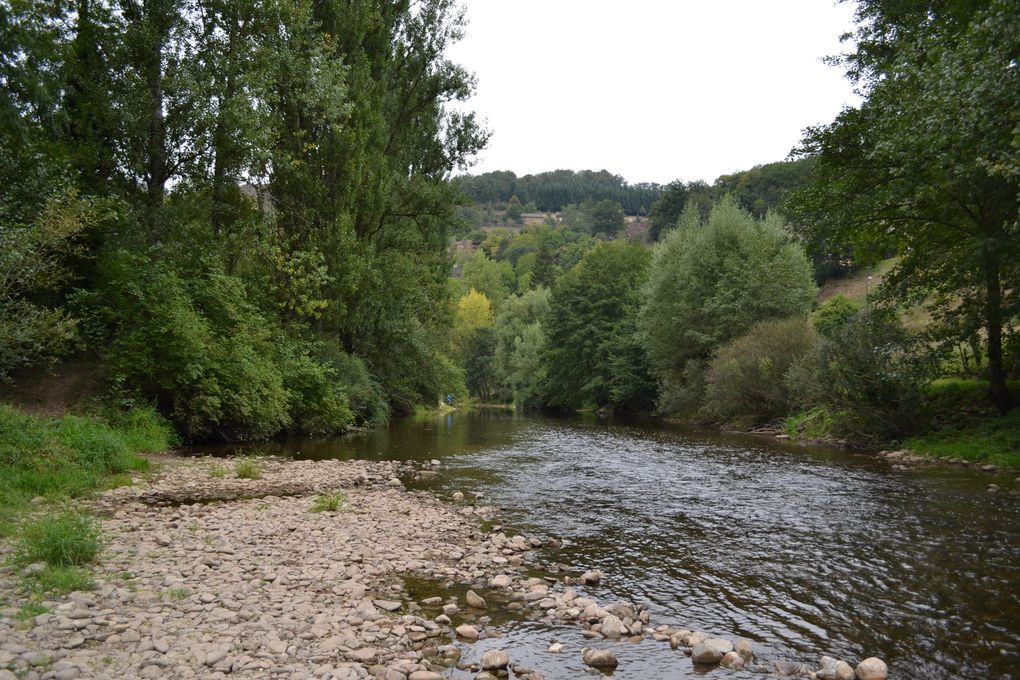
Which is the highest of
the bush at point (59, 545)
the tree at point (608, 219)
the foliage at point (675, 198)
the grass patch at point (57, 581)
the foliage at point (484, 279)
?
the tree at point (608, 219)

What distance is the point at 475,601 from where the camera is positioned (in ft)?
23.4

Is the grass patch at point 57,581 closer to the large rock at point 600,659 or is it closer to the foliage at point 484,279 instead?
the large rock at point 600,659

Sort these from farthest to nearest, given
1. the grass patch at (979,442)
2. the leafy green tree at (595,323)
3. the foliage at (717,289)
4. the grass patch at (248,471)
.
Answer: the leafy green tree at (595,323)
the foliage at (717,289)
the grass patch at (979,442)
the grass patch at (248,471)

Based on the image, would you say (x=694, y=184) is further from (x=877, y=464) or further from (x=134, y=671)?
(x=134, y=671)

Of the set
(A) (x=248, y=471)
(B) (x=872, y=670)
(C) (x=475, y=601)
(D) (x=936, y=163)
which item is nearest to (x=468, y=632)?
(C) (x=475, y=601)

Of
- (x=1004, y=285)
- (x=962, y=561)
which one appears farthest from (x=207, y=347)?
(x=1004, y=285)

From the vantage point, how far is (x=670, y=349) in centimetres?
4200

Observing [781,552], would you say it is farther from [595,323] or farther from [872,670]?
[595,323]

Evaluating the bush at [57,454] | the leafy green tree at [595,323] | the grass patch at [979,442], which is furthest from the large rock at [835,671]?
the leafy green tree at [595,323]

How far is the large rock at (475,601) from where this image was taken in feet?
23.3

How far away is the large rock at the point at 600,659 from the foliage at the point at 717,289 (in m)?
33.1

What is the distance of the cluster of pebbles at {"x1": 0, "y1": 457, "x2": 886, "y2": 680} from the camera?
17.2ft

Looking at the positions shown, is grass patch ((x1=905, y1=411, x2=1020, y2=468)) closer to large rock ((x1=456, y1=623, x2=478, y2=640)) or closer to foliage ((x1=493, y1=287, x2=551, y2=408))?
large rock ((x1=456, y1=623, x2=478, y2=640))

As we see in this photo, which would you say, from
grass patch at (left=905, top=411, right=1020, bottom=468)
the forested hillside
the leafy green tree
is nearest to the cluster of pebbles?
the forested hillside
